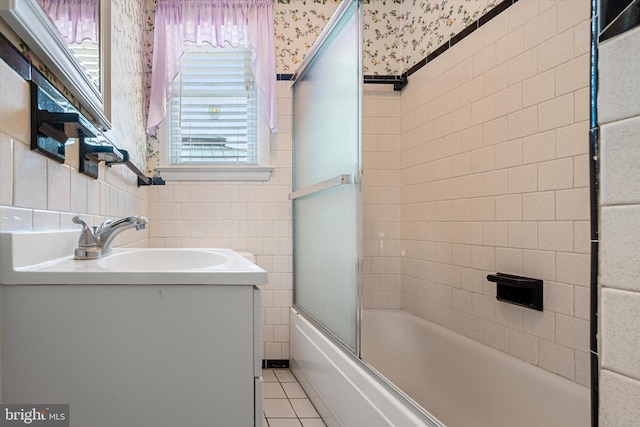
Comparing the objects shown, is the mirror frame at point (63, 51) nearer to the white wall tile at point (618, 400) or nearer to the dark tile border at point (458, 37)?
the white wall tile at point (618, 400)

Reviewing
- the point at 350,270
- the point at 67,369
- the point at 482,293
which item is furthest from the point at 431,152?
the point at 67,369

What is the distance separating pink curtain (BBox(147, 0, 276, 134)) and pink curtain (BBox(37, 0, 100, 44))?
49.4 inches

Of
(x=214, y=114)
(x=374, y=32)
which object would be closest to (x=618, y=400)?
(x=214, y=114)

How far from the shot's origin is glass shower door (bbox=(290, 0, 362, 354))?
192 cm

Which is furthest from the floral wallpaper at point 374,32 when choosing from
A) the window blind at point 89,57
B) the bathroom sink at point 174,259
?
the bathroom sink at point 174,259

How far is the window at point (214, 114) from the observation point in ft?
9.52

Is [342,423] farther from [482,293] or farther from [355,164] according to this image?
[355,164]

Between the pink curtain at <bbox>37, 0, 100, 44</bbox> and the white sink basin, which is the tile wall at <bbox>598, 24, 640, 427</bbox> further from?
the pink curtain at <bbox>37, 0, 100, 44</bbox>

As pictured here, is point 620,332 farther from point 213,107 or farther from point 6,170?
point 213,107

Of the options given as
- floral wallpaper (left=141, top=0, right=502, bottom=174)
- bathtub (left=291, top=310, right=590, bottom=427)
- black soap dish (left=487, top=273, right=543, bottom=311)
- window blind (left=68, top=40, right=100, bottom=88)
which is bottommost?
bathtub (left=291, top=310, right=590, bottom=427)

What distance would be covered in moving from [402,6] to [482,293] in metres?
2.03

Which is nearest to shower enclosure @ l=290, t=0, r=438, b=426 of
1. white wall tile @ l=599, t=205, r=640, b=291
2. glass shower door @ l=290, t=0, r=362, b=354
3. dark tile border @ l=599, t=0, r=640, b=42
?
glass shower door @ l=290, t=0, r=362, b=354

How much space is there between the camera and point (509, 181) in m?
2.04

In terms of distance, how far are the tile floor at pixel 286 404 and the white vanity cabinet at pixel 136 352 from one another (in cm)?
119
